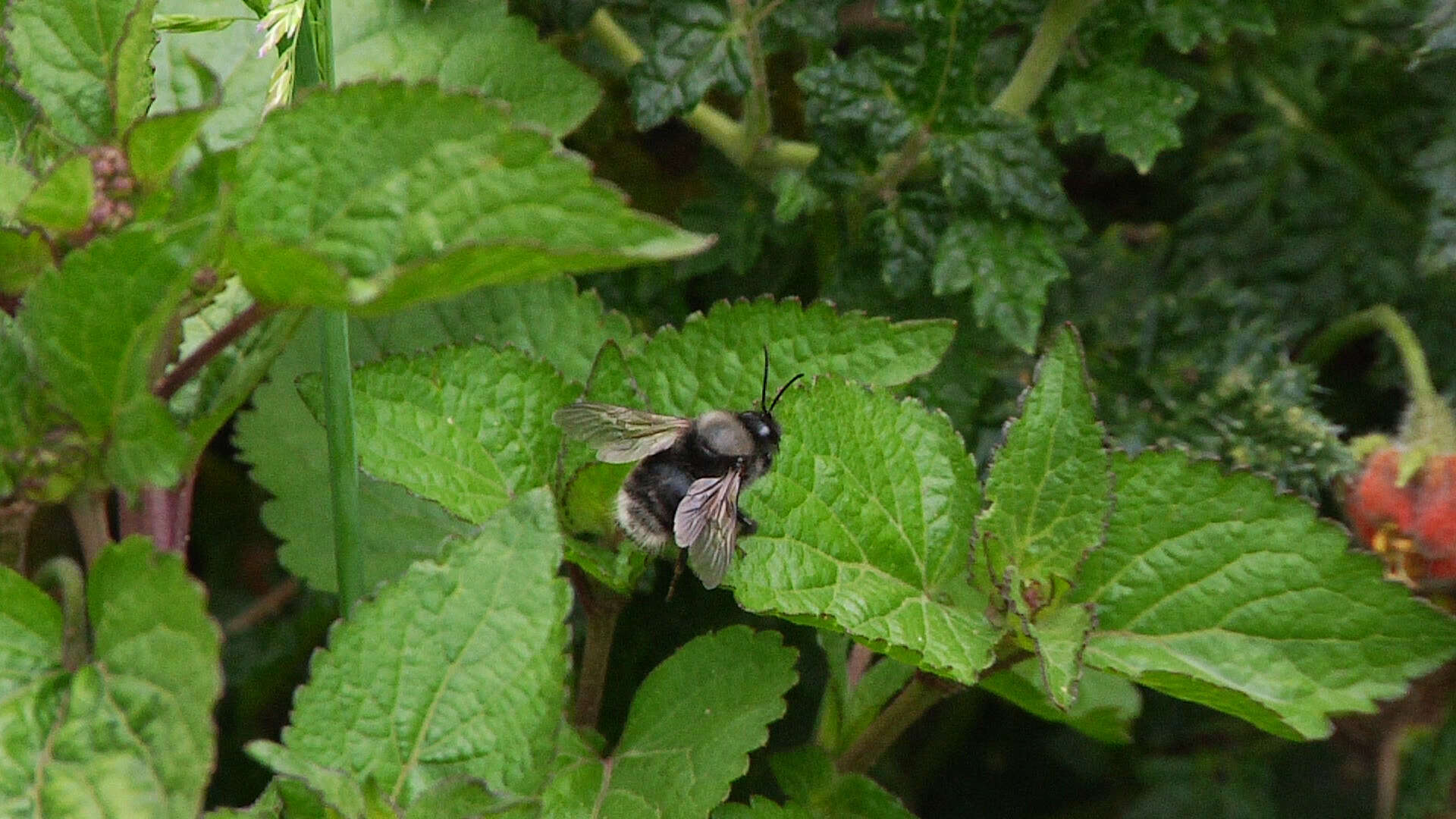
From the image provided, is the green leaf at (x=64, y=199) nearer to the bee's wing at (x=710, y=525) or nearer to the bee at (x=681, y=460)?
the bee at (x=681, y=460)

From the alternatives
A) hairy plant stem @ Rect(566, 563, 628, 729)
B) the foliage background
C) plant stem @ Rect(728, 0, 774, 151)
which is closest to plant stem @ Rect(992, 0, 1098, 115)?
the foliage background

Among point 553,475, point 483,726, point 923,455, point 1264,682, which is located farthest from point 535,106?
point 1264,682

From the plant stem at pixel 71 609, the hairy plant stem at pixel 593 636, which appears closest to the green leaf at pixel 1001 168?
the hairy plant stem at pixel 593 636

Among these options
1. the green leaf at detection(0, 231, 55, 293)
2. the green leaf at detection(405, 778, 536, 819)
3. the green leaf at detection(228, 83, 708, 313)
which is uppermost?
the green leaf at detection(228, 83, 708, 313)

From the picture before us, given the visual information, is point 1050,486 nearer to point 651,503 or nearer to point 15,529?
point 651,503

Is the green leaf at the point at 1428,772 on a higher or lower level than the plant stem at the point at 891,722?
lower

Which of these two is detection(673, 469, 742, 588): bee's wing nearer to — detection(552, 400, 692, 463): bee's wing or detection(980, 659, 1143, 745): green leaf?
detection(552, 400, 692, 463): bee's wing
